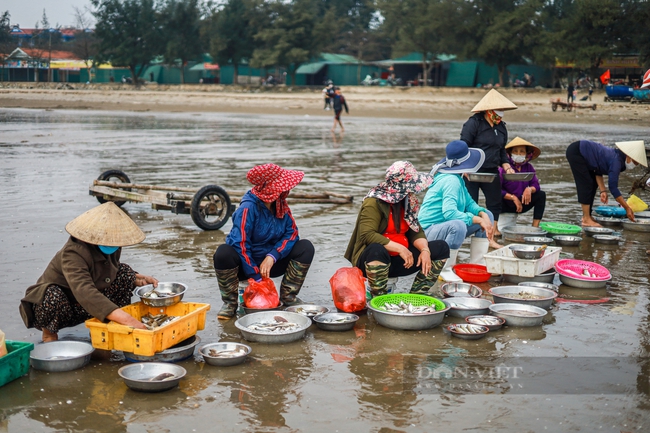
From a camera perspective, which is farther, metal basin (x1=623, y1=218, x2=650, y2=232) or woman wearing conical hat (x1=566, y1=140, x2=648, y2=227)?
metal basin (x1=623, y1=218, x2=650, y2=232)

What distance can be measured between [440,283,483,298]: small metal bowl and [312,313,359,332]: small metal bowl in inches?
43.8

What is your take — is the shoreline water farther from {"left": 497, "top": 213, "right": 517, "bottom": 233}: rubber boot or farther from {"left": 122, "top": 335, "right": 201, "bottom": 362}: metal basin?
{"left": 122, "top": 335, "right": 201, "bottom": 362}: metal basin

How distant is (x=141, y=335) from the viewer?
4.20m

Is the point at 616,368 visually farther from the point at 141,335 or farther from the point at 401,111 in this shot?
the point at 401,111

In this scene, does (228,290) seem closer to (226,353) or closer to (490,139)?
(226,353)

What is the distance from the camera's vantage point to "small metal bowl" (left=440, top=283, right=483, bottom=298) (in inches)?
232

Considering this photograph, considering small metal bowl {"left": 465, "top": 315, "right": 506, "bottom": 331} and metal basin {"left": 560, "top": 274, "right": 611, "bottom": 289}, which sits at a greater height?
metal basin {"left": 560, "top": 274, "right": 611, "bottom": 289}

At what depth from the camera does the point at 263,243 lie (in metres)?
5.52

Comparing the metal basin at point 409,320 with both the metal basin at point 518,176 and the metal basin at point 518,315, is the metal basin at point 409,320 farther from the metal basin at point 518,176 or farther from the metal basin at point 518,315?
the metal basin at point 518,176

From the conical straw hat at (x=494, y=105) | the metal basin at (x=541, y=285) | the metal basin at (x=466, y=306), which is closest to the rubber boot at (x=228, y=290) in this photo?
the metal basin at (x=466, y=306)

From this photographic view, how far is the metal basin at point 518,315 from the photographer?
515 centimetres

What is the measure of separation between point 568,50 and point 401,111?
14.5m

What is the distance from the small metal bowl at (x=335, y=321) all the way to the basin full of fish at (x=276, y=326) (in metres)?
0.20

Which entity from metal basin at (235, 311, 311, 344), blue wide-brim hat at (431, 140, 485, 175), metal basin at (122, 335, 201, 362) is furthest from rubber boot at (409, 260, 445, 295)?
metal basin at (122, 335, 201, 362)
